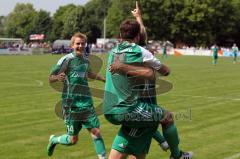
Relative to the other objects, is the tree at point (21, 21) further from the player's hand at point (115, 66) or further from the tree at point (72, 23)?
the player's hand at point (115, 66)

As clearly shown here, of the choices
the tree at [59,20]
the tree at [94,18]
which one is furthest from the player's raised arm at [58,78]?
the tree at [59,20]

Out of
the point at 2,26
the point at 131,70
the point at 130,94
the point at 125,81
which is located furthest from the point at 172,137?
the point at 2,26

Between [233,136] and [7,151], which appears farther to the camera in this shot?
[233,136]

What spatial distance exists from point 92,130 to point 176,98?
10.2 meters

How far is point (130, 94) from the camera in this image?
19.8 feet

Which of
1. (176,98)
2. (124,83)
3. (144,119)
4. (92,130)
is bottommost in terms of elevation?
(176,98)

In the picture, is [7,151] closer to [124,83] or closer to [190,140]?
[190,140]

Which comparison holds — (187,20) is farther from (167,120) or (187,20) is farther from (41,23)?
(167,120)

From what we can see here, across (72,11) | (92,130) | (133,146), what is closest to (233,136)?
(92,130)

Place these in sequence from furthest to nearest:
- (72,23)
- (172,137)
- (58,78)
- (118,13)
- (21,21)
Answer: (21,21), (72,23), (118,13), (58,78), (172,137)

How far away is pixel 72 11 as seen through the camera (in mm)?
143625

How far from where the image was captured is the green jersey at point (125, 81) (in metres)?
5.97

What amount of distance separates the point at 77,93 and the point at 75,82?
0.16 metres

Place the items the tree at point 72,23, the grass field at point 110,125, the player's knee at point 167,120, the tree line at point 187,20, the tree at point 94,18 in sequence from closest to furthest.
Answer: the player's knee at point 167,120 → the grass field at point 110,125 → the tree line at point 187,20 → the tree at point 94,18 → the tree at point 72,23
